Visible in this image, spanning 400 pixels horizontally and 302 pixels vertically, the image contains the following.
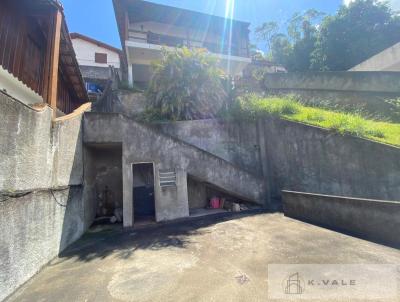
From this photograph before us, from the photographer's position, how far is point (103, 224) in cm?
738

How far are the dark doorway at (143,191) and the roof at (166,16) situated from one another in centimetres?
975

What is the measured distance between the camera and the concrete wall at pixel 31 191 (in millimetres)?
3254

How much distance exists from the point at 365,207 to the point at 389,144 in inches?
104

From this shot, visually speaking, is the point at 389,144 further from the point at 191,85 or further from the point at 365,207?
the point at 191,85

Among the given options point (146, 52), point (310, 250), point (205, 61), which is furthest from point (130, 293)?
point (146, 52)

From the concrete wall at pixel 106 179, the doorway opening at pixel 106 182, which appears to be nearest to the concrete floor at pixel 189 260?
the doorway opening at pixel 106 182

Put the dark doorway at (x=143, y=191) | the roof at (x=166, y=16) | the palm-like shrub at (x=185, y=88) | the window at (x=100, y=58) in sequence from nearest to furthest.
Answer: the dark doorway at (x=143, y=191) → the palm-like shrub at (x=185, y=88) → the roof at (x=166, y=16) → the window at (x=100, y=58)

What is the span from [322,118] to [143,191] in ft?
24.9

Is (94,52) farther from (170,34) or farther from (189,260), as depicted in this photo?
(189,260)

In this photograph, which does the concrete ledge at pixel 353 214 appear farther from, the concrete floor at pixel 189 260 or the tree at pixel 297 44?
the tree at pixel 297 44

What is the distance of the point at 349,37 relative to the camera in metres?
20.1
